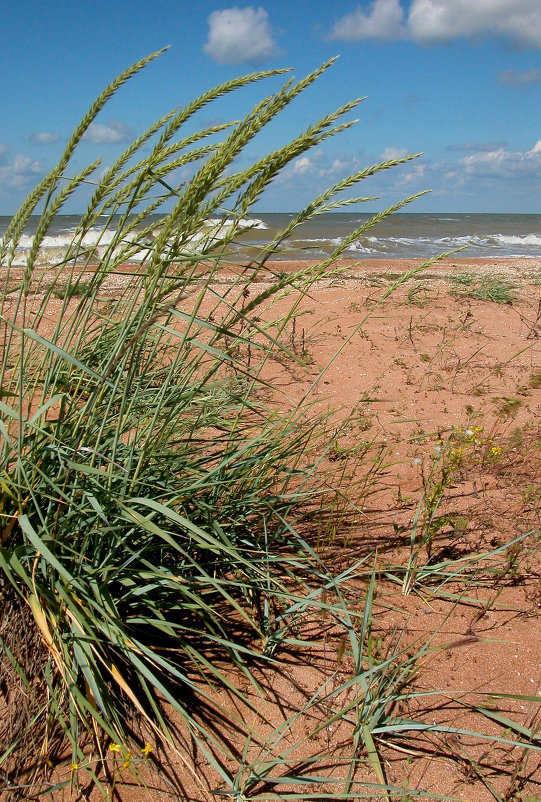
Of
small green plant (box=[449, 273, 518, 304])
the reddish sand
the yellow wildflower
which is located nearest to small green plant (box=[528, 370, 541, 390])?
the reddish sand

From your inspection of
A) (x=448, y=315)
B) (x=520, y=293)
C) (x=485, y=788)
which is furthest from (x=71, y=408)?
(x=520, y=293)

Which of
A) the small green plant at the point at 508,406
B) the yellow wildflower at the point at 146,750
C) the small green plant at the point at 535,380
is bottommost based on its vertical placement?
the yellow wildflower at the point at 146,750

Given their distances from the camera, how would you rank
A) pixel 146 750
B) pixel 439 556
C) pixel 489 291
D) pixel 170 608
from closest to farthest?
pixel 146 750 < pixel 170 608 < pixel 439 556 < pixel 489 291

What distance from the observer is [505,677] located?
173 cm

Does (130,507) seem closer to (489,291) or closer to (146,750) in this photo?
(146,750)

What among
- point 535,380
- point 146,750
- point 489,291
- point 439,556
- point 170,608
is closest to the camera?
point 146,750

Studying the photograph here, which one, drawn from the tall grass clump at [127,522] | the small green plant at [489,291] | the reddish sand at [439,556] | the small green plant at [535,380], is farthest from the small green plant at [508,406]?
the small green plant at [489,291]

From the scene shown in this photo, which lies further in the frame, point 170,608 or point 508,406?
point 508,406

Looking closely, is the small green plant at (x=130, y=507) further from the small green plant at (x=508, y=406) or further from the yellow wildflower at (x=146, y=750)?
the small green plant at (x=508, y=406)

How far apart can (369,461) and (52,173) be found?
6.42 ft

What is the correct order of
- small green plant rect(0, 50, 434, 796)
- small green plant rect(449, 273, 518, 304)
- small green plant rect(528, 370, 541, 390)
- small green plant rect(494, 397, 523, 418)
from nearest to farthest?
1. small green plant rect(0, 50, 434, 796)
2. small green plant rect(494, 397, 523, 418)
3. small green plant rect(528, 370, 541, 390)
4. small green plant rect(449, 273, 518, 304)

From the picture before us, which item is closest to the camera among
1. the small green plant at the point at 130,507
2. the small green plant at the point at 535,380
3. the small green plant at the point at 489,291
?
the small green plant at the point at 130,507

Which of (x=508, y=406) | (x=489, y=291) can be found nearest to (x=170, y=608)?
(x=508, y=406)

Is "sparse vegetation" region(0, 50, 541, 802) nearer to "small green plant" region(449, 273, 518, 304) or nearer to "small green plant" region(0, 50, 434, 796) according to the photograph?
"small green plant" region(0, 50, 434, 796)
